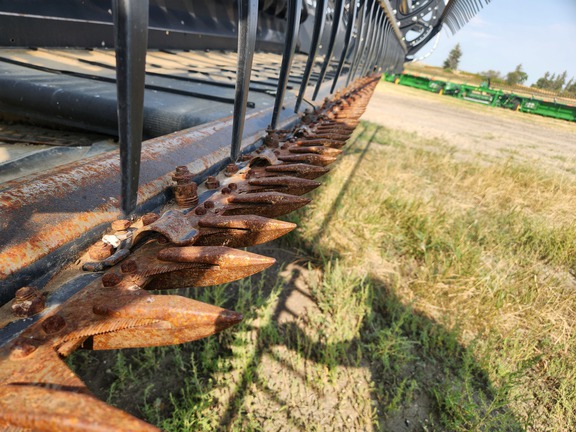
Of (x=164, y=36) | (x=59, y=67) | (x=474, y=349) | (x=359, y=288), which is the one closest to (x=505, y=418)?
(x=474, y=349)

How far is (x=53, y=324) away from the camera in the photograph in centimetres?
57

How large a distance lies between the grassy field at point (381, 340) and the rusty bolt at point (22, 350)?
144cm

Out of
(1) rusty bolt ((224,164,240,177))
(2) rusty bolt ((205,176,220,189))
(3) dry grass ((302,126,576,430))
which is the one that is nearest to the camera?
(2) rusty bolt ((205,176,220,189))

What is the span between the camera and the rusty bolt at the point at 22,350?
52cm

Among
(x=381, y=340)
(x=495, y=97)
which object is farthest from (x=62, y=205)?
(x=495, y=97)

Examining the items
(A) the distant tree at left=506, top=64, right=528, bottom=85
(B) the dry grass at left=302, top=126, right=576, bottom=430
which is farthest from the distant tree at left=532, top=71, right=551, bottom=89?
(B) the dry grass at left=302, top=126, right=576, bottom=430

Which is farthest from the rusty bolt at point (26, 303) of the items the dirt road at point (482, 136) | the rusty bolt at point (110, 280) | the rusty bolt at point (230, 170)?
the dirt road at point (482, 136)

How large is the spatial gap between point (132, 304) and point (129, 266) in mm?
148

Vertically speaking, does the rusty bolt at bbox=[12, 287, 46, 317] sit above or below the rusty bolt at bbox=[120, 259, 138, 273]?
below

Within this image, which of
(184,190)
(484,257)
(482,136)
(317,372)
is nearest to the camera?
(184,190)

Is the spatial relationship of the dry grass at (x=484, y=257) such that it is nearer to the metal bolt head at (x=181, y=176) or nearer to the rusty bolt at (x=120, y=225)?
the metal bolt head at (x=181, y=176)

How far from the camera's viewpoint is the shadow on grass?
1.88 m

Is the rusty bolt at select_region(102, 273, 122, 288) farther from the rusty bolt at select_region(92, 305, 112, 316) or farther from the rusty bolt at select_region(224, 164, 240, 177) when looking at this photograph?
the rusty bolt at select_region(224, 164, 240, 177)

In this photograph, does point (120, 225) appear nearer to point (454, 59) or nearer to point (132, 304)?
point (132, 304)
